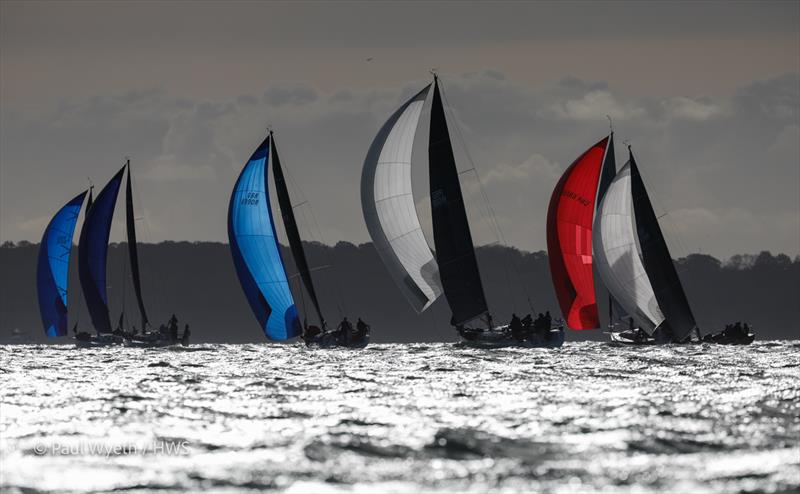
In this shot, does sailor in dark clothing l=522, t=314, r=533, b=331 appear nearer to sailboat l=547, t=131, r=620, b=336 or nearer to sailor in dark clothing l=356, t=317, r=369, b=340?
sailboat l=547, t=131, r=620, b=336

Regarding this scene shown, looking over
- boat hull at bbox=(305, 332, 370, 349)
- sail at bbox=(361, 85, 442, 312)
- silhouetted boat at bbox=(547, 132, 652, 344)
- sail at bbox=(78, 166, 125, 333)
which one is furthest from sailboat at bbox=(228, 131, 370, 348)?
sail at bbox=(78, 166, 125, 333)

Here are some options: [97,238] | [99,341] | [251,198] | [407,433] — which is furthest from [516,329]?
[407,433]

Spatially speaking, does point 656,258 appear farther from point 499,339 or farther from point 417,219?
point 417,219

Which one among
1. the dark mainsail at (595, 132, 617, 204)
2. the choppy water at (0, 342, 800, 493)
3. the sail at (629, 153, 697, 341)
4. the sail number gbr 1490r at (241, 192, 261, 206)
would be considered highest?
the dark mainsail at (595, 132, 617, 204)

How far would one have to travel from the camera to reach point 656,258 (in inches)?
2339

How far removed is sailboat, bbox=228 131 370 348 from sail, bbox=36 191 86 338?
18.6 meters

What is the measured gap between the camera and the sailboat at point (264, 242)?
186ft

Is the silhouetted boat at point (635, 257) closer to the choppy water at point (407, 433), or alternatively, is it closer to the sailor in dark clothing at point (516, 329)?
the sailor in dark clothing at point (516, 329)

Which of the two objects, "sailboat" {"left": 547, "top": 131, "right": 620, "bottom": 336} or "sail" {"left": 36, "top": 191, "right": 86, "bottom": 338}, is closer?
"sailboat" {"left": 547, "top": 131, "right": 620, "bottom": 336}

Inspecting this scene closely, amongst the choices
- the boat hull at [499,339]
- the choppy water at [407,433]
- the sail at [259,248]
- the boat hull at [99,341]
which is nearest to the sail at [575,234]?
the boat hull at [499,339]

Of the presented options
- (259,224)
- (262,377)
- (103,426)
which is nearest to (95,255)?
(259,224)

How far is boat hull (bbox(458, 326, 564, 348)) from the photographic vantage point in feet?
178

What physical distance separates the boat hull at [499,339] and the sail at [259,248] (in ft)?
26.5

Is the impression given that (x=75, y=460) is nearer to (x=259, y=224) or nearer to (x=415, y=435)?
(x=415, y=435)
